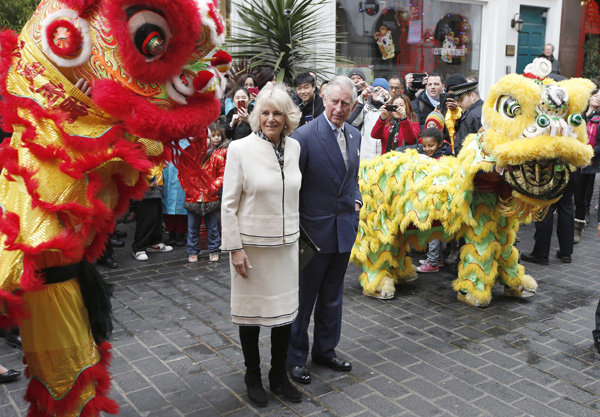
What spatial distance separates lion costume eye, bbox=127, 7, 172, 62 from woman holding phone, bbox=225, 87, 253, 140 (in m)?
4.81

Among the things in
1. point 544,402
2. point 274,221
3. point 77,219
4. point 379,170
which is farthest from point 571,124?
point 77,219

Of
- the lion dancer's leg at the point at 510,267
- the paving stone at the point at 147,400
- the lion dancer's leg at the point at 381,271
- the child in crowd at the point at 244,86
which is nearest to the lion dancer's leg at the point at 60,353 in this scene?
the paving stone at the point at 147,400

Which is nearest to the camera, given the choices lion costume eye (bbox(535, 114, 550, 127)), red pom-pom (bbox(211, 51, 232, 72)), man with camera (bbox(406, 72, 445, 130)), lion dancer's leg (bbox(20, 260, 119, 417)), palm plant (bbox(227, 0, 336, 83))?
lion dancer's leg (bbox(20, 260, 119, 417))

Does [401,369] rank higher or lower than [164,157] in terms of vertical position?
lower

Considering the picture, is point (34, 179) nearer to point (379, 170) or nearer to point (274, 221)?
point (274, 221)

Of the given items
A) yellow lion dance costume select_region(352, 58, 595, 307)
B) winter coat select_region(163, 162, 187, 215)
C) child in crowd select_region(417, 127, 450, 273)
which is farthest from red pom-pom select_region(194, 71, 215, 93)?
winter coat select_region(163, 162, 187, 215)

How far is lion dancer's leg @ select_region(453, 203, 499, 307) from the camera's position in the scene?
5336mm

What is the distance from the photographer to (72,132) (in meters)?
2.52

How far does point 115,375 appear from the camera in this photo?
4.08m

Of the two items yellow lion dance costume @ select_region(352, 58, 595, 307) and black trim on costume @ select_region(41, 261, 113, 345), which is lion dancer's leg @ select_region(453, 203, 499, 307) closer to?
yellow lion dance costume @ select_region(352, 58, 595, 307)

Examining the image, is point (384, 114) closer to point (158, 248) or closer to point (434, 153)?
point (434, 153)

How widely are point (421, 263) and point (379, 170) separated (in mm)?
1768

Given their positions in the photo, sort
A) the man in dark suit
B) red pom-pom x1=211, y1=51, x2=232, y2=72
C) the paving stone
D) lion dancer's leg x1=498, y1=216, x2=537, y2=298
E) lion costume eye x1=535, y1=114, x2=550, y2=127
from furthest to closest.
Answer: lion dancer's leg x1=498, y1=216, x2=537, y2=298
lion costume eye x1=535, y1=114, x2=550, y2=127
the man in dark suit
the paving stone
red pom-pom x1=211, y1=51, x2=232, y2=72

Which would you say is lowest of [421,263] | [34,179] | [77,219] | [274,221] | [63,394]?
[421,263]
